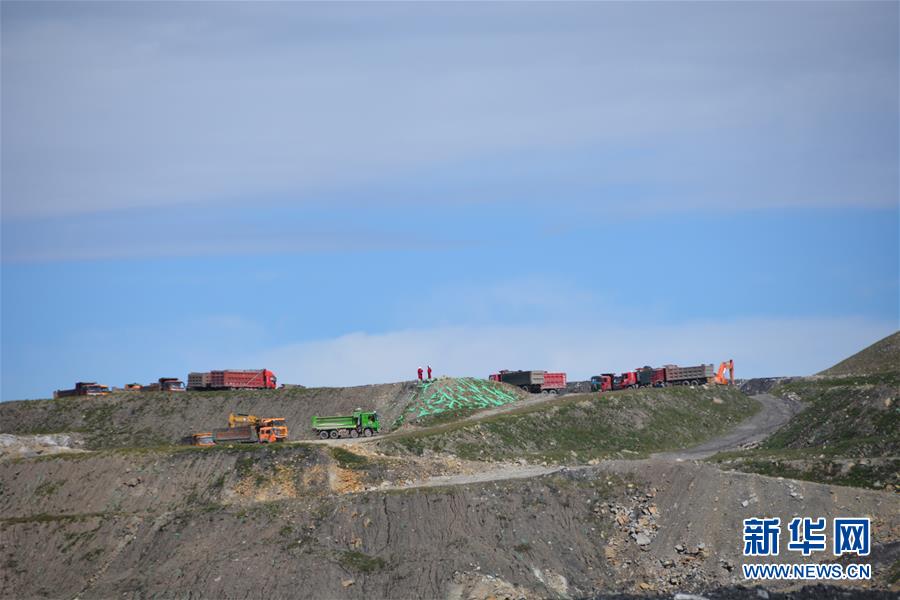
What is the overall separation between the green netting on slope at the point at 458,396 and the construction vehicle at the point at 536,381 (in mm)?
4502

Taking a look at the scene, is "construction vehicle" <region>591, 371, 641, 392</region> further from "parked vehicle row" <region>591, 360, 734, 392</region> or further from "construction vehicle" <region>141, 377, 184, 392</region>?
"construction vehicle" <region>141, 377, 184, 392</region>

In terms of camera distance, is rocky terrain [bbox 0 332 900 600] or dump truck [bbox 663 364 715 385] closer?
rocky terrain [bbox 0 332 900 600]

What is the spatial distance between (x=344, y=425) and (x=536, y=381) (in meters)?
25.2

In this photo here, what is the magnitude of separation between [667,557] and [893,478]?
14.7 m

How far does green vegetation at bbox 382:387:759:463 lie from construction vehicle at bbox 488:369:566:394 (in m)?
9.10

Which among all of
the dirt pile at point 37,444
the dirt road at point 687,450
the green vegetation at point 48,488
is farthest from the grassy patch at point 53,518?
the dirt road at point 687,450

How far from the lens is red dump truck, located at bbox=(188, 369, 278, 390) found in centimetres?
9806

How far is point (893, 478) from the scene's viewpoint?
58.3 metres

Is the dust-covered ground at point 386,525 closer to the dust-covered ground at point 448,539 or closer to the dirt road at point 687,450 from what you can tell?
the dust-covered ground at point 448,539

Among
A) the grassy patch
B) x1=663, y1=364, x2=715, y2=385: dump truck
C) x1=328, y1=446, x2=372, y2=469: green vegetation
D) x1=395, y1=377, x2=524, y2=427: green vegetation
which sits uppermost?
x1=663, y1=364, x2=715, y2=385: dump truck

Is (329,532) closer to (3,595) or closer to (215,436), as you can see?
(3,595)

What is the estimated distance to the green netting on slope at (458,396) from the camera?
89.3 metres

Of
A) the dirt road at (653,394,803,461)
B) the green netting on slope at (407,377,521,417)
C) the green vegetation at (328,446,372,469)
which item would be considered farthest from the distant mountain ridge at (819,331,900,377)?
the green vegetation at (328,446,372,469)

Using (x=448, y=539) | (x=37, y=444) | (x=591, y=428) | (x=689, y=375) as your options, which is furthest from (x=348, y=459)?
(x=689, y=375)
